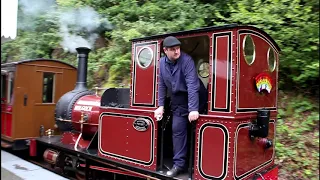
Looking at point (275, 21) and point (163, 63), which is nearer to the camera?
point (163, 63)

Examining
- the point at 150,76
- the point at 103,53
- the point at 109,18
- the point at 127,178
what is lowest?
the point at 127,178

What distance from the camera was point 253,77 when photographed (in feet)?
11.7

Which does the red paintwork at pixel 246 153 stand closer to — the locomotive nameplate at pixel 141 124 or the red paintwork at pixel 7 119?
the locomotive nameplate at pixel 141 124

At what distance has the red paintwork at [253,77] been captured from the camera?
3.34 metres

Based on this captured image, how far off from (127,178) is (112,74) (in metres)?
4.89

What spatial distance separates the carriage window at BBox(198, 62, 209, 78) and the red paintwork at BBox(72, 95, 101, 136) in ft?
6.75

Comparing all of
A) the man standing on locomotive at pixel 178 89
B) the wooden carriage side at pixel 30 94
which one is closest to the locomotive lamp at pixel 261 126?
the man standing on locomotive at pixel 178 89

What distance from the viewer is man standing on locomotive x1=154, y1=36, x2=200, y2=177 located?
3.63m

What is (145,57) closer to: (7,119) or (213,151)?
(213,151)

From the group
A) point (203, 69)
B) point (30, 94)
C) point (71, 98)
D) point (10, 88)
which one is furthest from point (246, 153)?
point (10, 88)

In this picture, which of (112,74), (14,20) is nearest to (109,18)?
(112,74)

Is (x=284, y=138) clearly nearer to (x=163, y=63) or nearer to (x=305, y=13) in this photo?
(x=305, y=13)

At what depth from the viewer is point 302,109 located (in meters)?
6.09

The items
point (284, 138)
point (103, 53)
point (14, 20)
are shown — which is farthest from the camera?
point (103, 53)
